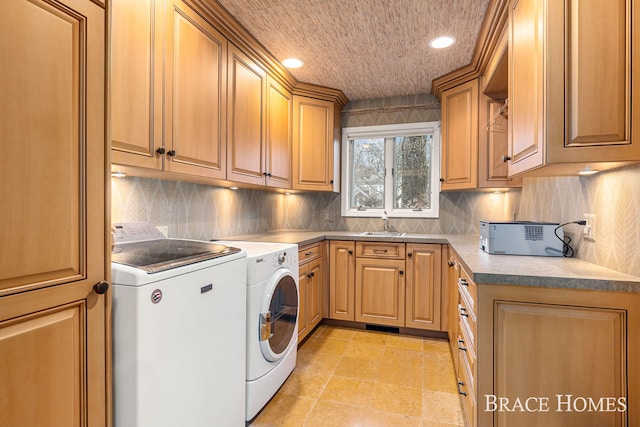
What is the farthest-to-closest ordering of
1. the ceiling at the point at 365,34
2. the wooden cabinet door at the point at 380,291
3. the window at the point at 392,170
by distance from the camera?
the window at the point at 392,170, the wooden cabinet door at the point at 380,291, the ceiling at the point at 365,34

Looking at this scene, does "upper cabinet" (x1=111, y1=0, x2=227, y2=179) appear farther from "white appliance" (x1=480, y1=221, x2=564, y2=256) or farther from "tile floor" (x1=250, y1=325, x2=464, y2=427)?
"white appliance" (x1=480, y1=221, x2=564, y2=256)

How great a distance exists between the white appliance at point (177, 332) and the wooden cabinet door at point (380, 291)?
5.11ft

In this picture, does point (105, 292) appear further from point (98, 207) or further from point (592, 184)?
point (592, 184)

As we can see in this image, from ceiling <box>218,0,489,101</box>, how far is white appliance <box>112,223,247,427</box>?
150cm

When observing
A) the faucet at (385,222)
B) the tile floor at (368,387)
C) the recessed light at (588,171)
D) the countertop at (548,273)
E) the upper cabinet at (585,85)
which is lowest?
the tile floor at (368,387)

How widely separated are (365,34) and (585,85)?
140cm

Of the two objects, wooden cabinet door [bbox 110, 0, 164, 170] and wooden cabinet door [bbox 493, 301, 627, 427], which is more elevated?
wooden cabinet door [bbox 110, 0, 164, 170]

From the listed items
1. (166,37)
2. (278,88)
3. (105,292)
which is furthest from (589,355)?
(278,88)

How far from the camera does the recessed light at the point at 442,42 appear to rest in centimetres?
218

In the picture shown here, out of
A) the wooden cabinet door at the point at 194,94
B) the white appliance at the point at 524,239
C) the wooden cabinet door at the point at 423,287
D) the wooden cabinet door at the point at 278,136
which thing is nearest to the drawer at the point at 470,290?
the white appliance at the point at 524,239

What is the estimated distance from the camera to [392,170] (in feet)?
11.3

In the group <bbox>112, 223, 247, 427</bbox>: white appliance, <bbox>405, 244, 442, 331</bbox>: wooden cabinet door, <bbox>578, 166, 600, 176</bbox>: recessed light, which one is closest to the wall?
<bbox>578, 166, 600, 176</bbox>: recessed light

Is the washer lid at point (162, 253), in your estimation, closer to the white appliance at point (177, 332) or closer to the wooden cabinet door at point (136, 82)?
the white appliance at point (177, 332)

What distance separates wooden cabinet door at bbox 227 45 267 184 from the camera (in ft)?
6.84
